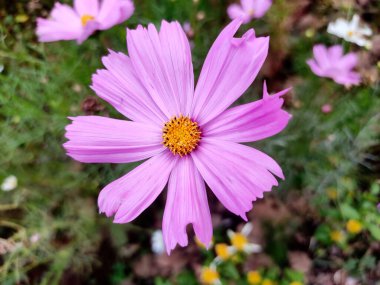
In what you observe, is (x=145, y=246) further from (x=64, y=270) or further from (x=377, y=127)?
(x=377, y=127)

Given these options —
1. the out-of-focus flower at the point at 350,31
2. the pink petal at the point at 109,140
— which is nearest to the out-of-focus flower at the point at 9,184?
the pink petal at the point at 109,140

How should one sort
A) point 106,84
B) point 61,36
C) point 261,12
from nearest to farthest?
point 106,84 → point 61,36 → point 261,12

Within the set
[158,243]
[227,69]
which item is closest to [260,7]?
[227,69]

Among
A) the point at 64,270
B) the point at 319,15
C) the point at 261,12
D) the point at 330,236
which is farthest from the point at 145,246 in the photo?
the point at 319,15

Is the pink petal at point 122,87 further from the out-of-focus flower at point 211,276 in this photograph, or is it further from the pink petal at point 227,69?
the out-of-focus flower at point 211,276

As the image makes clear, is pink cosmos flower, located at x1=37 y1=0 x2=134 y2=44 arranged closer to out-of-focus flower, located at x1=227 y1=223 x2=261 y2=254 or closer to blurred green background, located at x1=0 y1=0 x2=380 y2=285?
blurred green background, located at x1=0 y1=0 x2=380 y2=285

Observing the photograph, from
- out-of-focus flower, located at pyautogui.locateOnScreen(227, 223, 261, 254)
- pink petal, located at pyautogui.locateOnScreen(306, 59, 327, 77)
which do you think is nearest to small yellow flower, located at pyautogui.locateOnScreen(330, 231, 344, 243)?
out-of-focus flower, located at pyautogui.locateOnScreen(227, 223, 261, 254)
